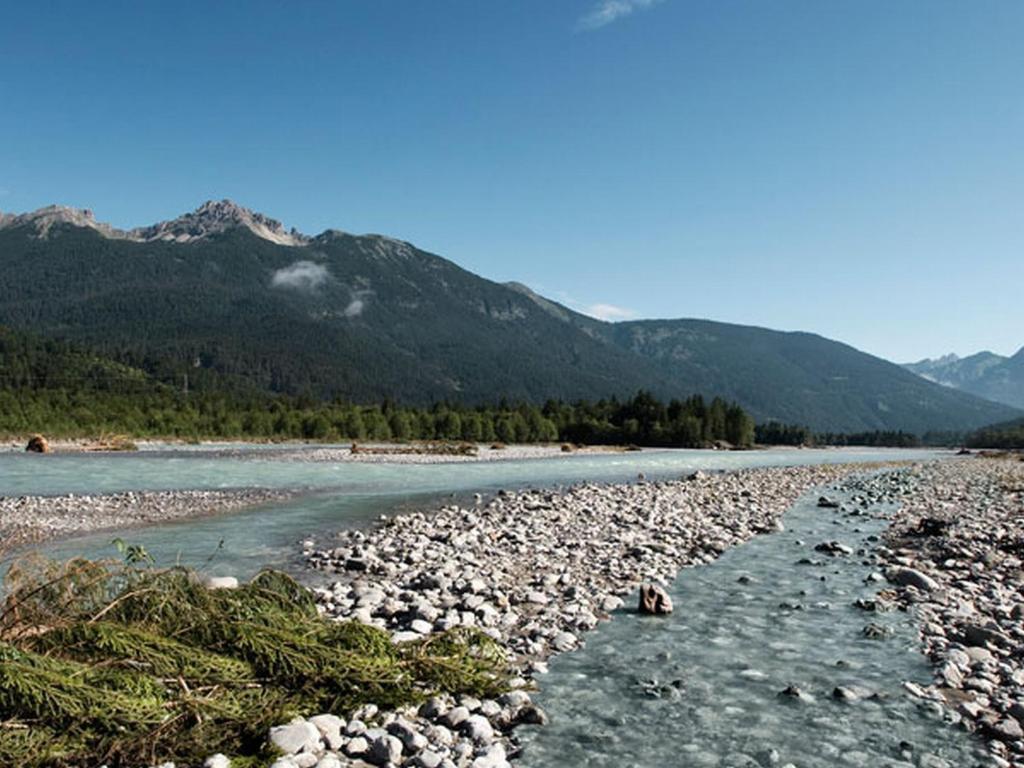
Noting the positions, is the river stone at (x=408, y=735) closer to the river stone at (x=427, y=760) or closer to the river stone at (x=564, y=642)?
the river stone at (x=427, y=760)

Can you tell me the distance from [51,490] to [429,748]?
119ft

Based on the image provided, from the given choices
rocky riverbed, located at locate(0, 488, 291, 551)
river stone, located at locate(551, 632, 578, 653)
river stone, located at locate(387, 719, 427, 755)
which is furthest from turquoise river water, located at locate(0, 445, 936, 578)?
river stone, located at locate(551, 632, 578, 653)

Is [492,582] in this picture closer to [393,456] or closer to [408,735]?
[408,735]

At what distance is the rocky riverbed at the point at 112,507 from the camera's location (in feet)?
75.2

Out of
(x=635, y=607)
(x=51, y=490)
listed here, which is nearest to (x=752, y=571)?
(x=635, y=607)

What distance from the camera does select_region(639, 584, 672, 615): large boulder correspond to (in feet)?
40.8

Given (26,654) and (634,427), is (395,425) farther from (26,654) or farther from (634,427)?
(26,654)

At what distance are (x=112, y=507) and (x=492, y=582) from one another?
67.4 ft

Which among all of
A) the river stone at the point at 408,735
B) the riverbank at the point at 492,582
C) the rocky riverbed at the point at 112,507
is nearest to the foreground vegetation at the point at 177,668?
the riverbank at the point at 492,582

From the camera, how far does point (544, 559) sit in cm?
1683

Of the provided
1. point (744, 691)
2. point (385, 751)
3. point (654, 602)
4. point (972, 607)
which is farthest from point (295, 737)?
point (972, 607)

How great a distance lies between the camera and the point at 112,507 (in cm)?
2758

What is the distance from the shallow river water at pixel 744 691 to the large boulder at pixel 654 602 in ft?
0.68

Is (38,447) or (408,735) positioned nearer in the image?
(408,735)
